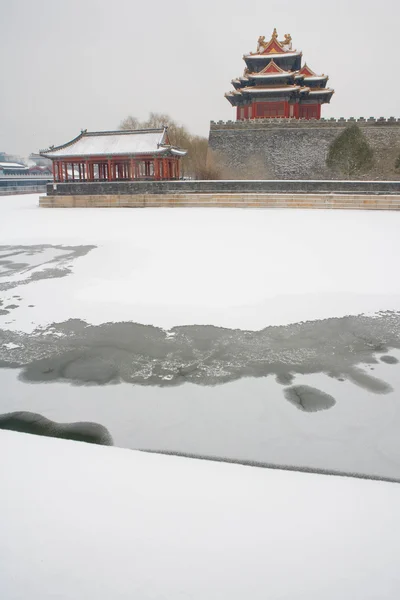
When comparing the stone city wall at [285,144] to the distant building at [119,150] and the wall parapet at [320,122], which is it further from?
the distant building at [119,150]

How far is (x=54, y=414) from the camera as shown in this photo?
9.43 feet

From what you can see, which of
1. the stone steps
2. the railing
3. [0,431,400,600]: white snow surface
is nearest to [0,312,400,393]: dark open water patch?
[0,431,400,600]: white snow surface

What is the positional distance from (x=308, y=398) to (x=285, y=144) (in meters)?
26.2

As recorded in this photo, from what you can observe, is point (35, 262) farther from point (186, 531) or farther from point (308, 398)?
point (186, 531)

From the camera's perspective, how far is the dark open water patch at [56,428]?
259cm

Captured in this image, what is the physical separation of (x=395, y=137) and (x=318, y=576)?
1149 inches

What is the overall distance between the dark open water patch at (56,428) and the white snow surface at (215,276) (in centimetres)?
178

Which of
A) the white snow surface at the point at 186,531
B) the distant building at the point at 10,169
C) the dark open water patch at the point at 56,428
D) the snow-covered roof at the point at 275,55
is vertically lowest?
the white snow surface at the point at 186,531

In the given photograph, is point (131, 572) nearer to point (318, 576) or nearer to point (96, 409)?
point (318, 576)

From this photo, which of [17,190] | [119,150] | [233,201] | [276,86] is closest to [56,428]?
[233,201]

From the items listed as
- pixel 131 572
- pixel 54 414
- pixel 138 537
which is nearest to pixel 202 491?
pixel 138 537

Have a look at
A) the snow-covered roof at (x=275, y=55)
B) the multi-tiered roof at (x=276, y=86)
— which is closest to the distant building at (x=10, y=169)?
the multi-tiered roof at (x=276, y=86)

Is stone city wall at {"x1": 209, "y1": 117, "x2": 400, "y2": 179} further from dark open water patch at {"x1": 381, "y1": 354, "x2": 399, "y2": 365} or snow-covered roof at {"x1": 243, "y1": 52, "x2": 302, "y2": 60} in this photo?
dark open water patch at {"x1": 381, "y1": 354, "x2": 399, "y2": 365}

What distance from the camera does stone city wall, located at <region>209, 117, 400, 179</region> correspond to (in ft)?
85.5
